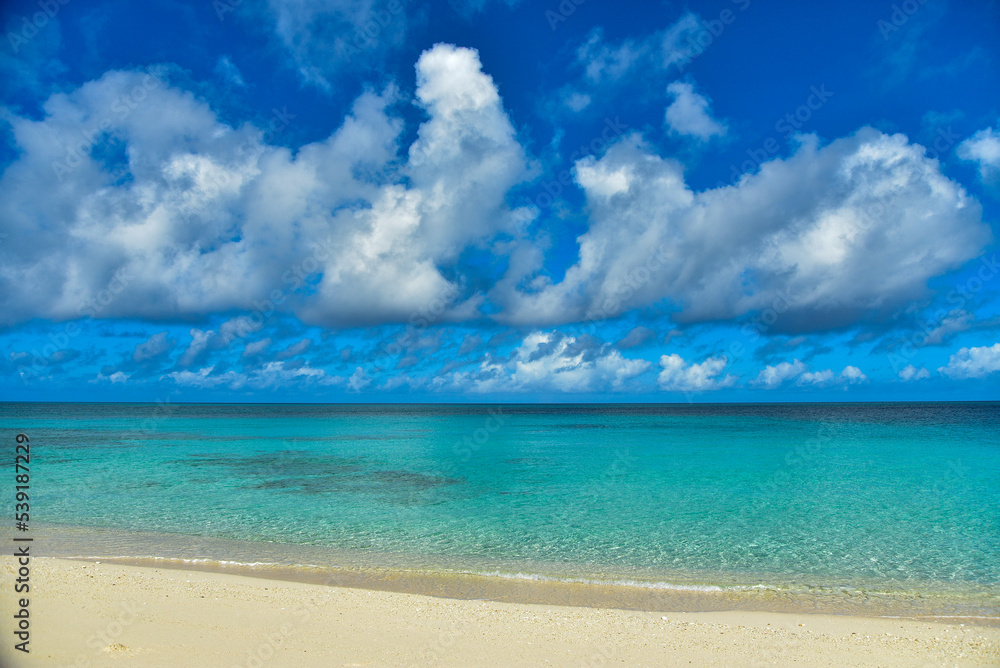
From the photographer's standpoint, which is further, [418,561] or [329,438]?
[329,438]

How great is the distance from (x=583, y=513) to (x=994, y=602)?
30.8 feet

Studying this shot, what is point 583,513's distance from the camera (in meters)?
16.6

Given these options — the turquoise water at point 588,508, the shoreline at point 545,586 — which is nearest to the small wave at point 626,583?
the shoreline at point 545,586

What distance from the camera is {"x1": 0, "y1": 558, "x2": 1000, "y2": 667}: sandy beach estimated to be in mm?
6859

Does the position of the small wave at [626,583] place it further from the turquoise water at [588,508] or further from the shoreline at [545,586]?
the turquoise water at [588,508]

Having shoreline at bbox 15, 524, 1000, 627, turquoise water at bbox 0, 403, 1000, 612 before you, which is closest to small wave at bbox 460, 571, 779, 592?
shoreline at bbox 15, 524, 1000, 627

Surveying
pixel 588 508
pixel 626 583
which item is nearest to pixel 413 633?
pixel 626 583

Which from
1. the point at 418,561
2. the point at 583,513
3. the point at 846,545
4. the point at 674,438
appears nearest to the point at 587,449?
the point at 674,438

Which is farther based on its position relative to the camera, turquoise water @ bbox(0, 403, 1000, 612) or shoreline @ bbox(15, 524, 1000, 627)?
turquoise water @ bbox(0, 403, 1000, 612)

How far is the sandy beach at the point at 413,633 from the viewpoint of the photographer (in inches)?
270

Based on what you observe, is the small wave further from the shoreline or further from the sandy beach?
the sandy beach

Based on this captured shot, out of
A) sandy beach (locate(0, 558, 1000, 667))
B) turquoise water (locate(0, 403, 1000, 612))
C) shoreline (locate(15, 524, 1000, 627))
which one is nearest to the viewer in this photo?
sandy beach (locate(0, 558, 1000, 667))

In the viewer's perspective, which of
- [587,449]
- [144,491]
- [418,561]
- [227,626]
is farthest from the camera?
[587,449]

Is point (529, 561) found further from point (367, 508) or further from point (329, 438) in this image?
point (329, 438)
